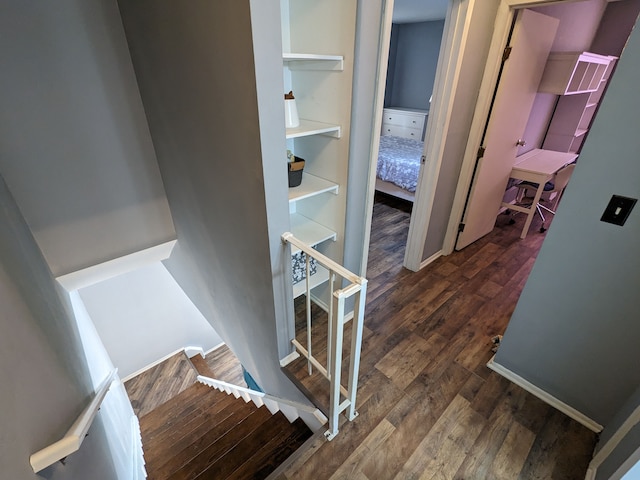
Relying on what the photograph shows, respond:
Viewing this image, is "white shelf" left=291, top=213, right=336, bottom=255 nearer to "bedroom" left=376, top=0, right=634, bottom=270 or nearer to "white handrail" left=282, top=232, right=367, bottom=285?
"white handrail" left=282, top=232, right=367, bottom=285

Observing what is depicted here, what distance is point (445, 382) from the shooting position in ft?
5.77

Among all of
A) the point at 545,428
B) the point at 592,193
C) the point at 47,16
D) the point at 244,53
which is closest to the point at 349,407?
the point at 545,428

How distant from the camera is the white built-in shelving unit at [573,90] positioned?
2773 millimetres

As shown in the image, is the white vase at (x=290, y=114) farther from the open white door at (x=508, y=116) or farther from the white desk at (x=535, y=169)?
the white desk at (x=535, y=169)

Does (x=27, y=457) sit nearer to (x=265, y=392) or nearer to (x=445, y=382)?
(x=265, y=392)

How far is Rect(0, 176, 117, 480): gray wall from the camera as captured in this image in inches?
34.3

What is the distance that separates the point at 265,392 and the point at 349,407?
1055 mm

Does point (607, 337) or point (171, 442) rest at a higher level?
point (607, 337)

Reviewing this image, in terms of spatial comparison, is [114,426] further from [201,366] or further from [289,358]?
[201,366]

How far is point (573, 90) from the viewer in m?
2.96

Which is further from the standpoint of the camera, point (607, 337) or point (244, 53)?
point (607, 337)

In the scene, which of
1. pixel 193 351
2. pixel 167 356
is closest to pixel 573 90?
pixel 193 351

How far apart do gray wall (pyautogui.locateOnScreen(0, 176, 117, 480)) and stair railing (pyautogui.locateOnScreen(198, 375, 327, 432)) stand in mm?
973

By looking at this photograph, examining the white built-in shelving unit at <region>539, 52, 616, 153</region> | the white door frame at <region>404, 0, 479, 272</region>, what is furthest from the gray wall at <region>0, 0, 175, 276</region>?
the white built-in shelving unit at <region>539, 52, 616, 153</region>
